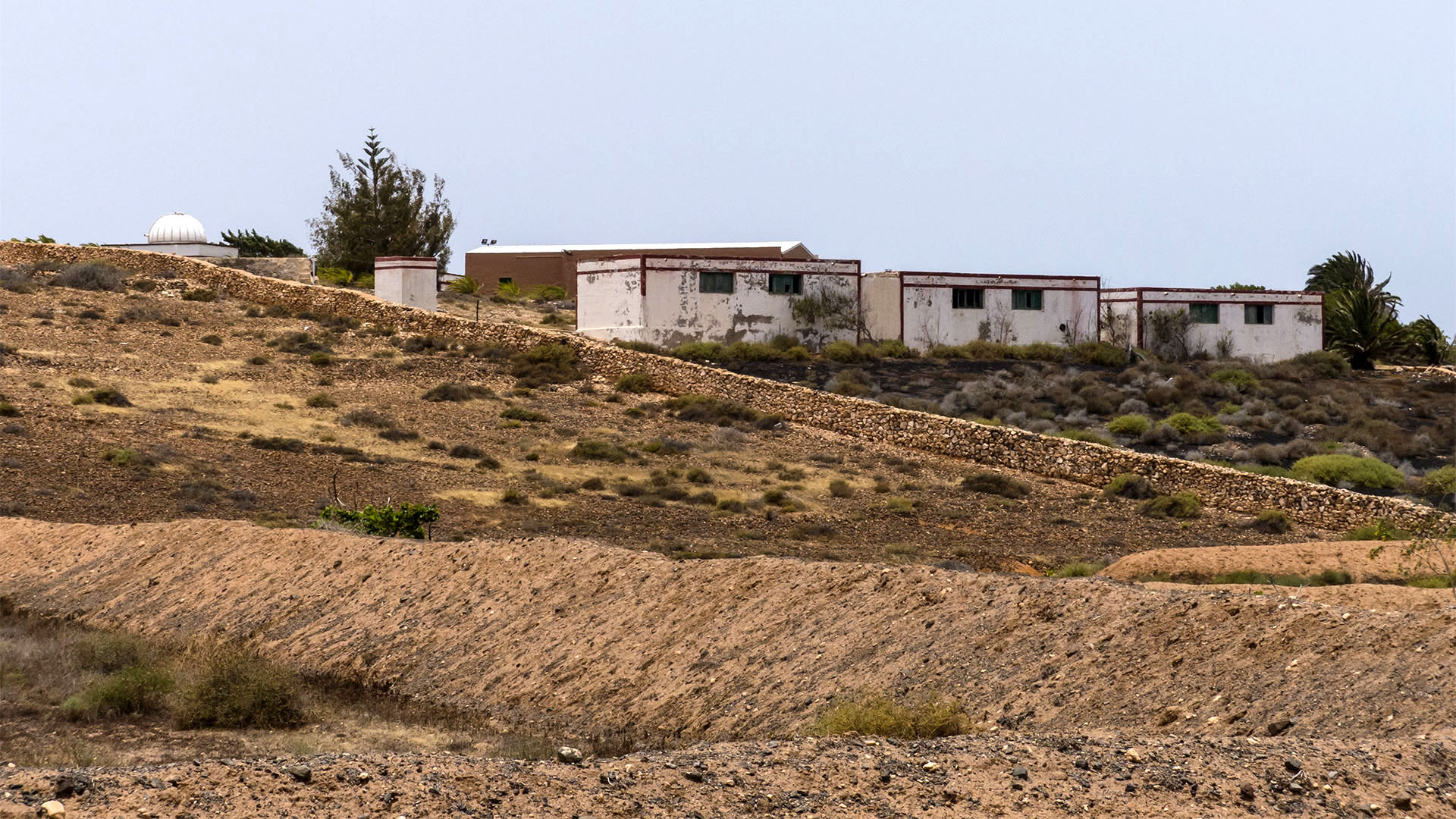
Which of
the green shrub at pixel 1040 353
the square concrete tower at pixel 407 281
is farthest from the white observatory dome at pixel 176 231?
the green shrub at pixel 1040 353

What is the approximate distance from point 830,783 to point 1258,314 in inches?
1954

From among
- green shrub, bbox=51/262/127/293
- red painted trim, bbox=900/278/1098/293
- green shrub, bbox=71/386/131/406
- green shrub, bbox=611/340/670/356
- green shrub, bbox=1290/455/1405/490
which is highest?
green shrub, bbox=51/262/127/293

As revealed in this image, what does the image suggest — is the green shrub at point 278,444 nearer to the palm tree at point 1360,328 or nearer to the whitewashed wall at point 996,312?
the whitewashed wall at point 996,312

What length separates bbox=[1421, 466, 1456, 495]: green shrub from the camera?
31.6m

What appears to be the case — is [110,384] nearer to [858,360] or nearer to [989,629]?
[858,360]

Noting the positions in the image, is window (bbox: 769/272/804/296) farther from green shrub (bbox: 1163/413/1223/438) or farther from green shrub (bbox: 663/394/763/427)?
green shrub (bbox: 1163/413/1223/438)

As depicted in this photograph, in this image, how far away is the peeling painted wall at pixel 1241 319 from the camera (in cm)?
5259

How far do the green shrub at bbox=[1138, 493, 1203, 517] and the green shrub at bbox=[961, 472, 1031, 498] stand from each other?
2749mm

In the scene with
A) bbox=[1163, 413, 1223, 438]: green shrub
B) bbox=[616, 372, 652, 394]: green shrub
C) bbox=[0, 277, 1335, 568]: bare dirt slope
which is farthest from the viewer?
bbox=[616, 372, 652, 394]: green shrub

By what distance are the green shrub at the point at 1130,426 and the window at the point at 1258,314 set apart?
16.6 meters

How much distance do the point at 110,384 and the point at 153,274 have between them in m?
21.5

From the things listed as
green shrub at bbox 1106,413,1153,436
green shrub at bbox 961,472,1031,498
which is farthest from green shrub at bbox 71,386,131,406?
green shrub at bbox 1106,413,1153,436

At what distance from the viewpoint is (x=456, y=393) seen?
3962 cm

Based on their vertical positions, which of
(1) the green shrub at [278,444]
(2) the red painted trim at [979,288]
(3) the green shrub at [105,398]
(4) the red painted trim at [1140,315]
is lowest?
(1) the green shrub at [278,444]
